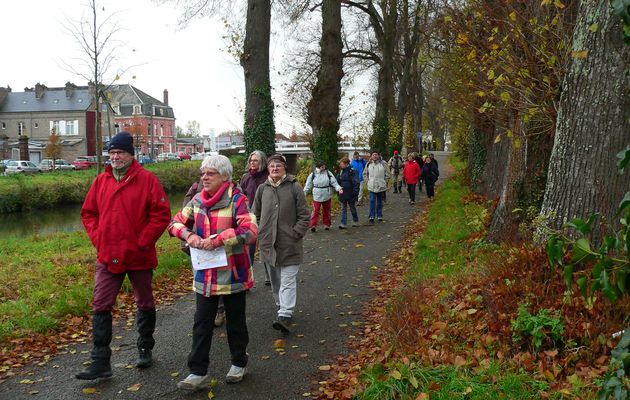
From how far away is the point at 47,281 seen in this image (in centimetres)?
924

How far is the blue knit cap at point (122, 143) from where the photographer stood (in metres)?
5.26

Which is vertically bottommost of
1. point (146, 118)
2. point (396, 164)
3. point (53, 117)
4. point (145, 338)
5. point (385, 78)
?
point (145, 338)

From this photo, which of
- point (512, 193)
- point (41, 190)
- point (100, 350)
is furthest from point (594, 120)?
point (41, 190)

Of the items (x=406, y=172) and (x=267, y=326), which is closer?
(x=267, y=326)

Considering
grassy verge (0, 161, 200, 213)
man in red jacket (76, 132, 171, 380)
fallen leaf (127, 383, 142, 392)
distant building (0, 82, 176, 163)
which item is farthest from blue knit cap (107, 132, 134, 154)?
distant building (0, 82, 176, 163)

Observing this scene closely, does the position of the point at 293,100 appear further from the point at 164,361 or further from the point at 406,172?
the point at 164,361

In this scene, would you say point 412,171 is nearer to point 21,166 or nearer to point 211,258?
point 211,258

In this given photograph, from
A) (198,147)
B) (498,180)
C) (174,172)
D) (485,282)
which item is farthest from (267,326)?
(198,147)

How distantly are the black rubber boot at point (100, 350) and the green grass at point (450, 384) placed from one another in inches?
93.7

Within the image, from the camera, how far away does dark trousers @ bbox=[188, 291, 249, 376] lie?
4.89 m

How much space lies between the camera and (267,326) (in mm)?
6785

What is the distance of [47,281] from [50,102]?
252 feet

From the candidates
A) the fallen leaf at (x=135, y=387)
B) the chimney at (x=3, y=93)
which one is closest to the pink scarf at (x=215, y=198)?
the fallen leaf at (x=135, y=387)

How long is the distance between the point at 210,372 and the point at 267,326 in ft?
4.91
